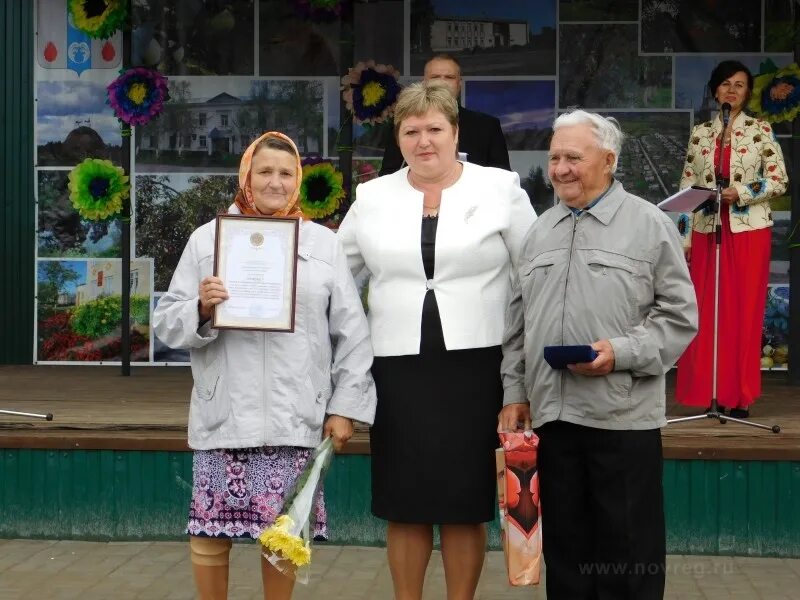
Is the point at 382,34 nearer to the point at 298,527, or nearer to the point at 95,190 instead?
the point at 95,190

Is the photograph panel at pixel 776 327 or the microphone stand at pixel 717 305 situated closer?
the microphone stand at pixel 717 305

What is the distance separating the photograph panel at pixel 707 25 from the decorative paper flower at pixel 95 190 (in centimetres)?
335

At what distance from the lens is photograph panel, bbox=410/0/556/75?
838 cm

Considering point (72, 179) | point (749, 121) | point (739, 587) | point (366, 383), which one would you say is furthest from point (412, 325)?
point (72, 179)

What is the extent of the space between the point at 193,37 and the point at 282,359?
4.86m

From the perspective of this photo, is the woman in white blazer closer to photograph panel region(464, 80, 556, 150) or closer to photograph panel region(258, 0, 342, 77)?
photograph panel region(464, 80, 556, 150)

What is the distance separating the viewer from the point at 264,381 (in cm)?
409

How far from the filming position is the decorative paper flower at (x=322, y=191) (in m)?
7.57

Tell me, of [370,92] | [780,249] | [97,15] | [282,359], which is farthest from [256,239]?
[780,249]

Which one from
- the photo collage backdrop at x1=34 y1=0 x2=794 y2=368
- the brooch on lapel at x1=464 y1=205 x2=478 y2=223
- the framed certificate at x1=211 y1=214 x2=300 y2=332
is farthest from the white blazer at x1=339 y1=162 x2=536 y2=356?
the photo collage backdrop at x1=34 y1=0 x2=794 y2=368

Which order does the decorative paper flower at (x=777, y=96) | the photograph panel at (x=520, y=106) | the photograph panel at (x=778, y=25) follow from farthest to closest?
the photograph panel at (x=520, y=106)
the photograph panel at (x=778, y=25)
the decorative paper flower at (x=777, y=96)

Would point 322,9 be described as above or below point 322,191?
above

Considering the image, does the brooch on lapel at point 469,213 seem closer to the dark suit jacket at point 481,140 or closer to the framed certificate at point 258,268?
the framed certificate at point 258,268

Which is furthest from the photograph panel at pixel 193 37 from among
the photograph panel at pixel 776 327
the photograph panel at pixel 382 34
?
the photograph panel at pixel 776 327
